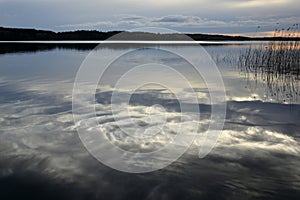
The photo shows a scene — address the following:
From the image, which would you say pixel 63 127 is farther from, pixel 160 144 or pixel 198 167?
pixel 198 167

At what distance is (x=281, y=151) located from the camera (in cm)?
656

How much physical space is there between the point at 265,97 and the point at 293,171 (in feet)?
25.8

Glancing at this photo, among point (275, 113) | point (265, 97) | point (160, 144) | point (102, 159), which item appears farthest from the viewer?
point (265, 97)

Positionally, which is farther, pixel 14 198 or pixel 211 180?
pixel 211 180

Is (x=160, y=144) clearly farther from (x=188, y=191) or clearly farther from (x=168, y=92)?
(x=168, y=92)

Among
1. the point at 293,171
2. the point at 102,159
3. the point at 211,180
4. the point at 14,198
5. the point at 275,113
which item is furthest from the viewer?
the point at 275,113

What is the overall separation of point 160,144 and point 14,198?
3.32 meters

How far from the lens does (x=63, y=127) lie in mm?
8242

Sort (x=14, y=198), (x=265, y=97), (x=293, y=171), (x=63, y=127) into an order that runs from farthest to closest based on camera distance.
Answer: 1. (x=265, y=97)
2. (x=63, y=127)
3. (x=293, y=171)
4. (x=14, y=198)

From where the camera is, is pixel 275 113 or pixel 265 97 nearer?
pixel 275 113

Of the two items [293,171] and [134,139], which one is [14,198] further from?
[293,171]

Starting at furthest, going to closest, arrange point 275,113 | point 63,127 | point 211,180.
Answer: point 275,113, point 63,127, point 211,180

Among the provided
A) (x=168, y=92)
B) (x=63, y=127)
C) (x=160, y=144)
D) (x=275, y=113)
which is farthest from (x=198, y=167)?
(x=168, y=92)

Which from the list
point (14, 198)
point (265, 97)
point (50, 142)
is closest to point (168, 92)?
point (265, 97)
